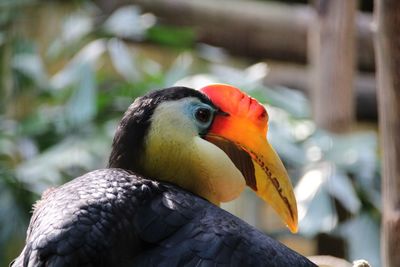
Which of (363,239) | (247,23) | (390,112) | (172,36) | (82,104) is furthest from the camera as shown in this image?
(247,23)

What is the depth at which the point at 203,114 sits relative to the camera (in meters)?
1.65

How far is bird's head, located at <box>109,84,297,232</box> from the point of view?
5.29 ft

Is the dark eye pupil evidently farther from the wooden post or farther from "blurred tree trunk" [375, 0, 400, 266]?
the wooden post

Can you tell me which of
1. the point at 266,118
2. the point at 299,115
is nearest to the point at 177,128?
the point at 266,118

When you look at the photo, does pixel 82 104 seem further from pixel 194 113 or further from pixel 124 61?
pixel 194 113

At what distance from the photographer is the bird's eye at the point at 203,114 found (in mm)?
1646

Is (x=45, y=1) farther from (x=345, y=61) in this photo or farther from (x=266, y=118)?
(x=266, y=118)

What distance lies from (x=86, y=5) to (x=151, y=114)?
2.73m

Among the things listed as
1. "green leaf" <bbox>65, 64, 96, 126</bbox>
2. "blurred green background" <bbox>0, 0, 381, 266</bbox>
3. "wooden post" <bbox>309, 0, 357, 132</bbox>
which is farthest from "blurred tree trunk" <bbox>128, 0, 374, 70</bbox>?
"green leaf" <bbox>65, 64, 96, 126</bbox>

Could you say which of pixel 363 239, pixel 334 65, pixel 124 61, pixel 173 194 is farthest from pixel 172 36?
pixel 173 194

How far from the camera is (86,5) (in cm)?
423

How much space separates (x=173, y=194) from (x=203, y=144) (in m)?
0.15

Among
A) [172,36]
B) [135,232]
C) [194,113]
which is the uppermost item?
[194,113]

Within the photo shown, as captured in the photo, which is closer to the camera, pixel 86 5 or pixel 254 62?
pixel 86 5
